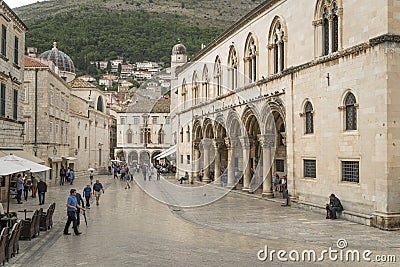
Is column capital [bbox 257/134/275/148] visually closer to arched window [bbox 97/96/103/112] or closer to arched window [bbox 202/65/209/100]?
arched window [bbox 202/65/209/100]

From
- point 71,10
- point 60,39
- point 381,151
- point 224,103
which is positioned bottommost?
point 381,151

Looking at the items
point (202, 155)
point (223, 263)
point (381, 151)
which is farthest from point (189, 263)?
point (202, 155)

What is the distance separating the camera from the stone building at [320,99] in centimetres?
1695

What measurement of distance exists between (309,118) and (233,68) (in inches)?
476

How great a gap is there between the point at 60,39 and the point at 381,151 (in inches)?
5839

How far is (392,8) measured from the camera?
16.9 metres

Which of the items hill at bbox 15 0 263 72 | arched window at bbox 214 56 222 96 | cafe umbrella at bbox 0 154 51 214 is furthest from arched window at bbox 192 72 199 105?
hill at bbox 15 0 263 72

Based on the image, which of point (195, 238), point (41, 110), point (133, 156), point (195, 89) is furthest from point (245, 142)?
point (133, 156)

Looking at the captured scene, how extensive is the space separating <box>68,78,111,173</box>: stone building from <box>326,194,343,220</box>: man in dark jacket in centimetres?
3887

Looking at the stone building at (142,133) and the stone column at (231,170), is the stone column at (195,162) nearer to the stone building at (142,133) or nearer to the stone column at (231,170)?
the stone column at (231,170)

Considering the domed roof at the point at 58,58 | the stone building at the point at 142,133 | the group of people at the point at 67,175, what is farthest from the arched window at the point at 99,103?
the group of people at the point at 67,175

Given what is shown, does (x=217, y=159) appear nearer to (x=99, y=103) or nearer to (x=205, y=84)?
(x=205, y=84)

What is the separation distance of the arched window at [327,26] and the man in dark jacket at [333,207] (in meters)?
6.18

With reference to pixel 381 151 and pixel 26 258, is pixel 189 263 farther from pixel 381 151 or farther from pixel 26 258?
pixel 381 151
